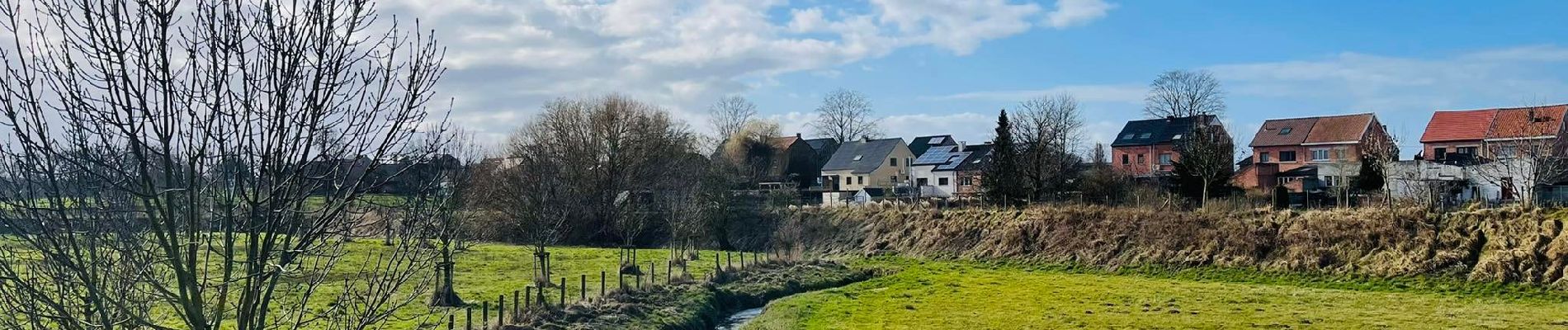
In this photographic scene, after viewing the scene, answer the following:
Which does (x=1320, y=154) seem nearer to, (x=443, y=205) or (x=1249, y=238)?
(x=1249, y=238)

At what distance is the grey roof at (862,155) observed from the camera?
77.9 m

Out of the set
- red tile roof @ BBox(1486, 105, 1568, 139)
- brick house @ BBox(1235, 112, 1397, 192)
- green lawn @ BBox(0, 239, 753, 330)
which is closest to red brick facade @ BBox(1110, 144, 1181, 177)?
brick house @ BBox(1235, 112, 1397, 192)

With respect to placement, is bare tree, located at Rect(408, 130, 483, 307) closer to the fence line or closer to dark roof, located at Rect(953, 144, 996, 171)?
the fence line

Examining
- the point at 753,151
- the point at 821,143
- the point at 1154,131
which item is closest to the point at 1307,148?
the point at 1154,131

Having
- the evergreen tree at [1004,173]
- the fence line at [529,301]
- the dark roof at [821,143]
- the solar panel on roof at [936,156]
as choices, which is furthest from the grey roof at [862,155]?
the fence line at [529,301]

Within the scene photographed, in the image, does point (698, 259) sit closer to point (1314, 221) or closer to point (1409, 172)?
point (1314, 221)

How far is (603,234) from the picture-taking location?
182 ft

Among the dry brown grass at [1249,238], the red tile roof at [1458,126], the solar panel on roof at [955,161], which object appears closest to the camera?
the dry brown grass at [1249,238]

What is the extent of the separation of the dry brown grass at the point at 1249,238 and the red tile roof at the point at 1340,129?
22.3 m

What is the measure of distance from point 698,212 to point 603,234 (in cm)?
1174

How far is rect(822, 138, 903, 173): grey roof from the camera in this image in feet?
255

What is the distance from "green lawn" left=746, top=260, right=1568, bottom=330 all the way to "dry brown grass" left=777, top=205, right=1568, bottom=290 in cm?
149

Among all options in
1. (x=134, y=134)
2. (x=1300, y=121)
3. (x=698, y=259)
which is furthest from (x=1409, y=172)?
(x=134, y=134)

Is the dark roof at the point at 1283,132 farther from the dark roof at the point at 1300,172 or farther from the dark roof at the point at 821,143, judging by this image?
the dark roof at the point at 821,143
